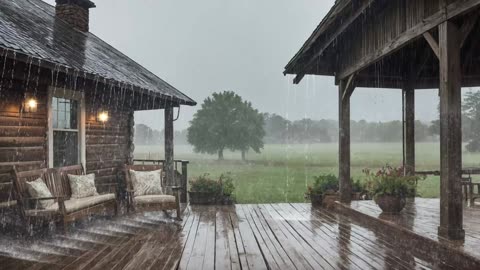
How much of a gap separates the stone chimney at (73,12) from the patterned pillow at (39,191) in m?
5.59

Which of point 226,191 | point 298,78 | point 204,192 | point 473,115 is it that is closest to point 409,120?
point 298,78

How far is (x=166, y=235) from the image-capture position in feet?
17.3

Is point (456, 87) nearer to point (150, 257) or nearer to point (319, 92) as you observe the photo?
point (150, 257)

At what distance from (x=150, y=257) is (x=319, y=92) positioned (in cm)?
12159

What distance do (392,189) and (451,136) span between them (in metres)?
1.87

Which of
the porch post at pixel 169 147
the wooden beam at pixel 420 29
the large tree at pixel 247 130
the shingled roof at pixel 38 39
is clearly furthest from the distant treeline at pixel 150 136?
the wooden beam at pixel 420 29

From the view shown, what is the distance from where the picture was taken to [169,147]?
897 centimetres

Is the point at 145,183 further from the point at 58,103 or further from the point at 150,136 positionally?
the point at 150,136

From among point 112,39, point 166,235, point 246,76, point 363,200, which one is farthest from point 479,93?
point 112,39

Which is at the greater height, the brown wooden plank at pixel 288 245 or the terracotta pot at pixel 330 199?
the terracotta pot at pixel 330 199

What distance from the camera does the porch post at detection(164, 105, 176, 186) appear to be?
28.9 feet

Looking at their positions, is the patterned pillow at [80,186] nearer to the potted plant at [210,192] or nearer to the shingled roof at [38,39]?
the shingled roof at [38,39]

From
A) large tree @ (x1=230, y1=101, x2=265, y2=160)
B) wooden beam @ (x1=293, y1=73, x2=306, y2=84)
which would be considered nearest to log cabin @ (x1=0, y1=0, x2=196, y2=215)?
wooden beam @ (x1=293, y1=73, x2=306, y2=84)

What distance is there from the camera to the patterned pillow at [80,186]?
6.03m
